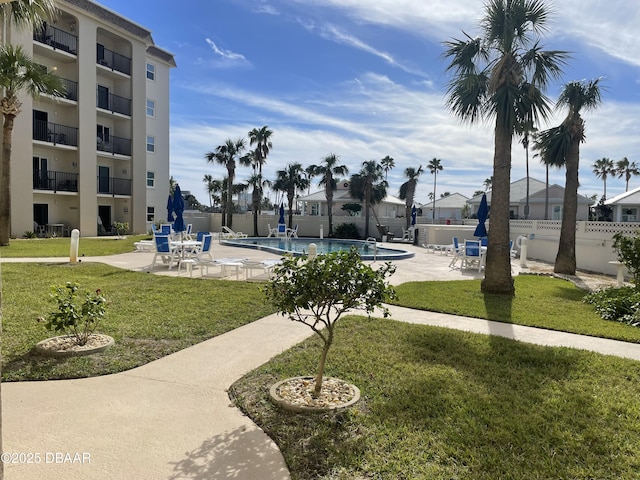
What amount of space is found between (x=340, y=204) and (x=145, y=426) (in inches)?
1597

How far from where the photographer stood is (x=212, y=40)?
15461 mm

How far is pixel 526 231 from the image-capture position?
71.4 ft

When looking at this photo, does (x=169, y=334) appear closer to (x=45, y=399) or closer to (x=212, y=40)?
(x=45, y=399)

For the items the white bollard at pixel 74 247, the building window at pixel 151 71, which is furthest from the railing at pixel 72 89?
the white bollard at pixel 74 247

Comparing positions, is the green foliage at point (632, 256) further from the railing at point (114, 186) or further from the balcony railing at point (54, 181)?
the railing at point (114, 186)

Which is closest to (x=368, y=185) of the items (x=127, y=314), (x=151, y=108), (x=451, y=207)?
(x=151, y=108)

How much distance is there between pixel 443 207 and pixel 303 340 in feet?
181

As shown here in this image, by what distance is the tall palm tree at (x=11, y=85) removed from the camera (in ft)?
56.6

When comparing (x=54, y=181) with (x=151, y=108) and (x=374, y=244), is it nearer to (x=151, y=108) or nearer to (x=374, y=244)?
(x=151, y=108)

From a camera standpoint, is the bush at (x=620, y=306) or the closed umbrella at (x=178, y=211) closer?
the bush at (x=620, y=306)

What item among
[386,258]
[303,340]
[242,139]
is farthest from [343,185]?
[303,340]

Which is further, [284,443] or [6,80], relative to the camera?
[6,80]

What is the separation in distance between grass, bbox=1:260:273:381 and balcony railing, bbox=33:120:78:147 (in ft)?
54.4

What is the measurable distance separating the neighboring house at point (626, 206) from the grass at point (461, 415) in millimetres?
26613
